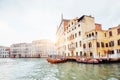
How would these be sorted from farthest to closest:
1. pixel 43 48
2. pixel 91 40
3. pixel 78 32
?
pixel 43 48
pixel 78 32
pixel 91 40

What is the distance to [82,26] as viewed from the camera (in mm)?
31938

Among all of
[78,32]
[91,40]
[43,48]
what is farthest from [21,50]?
[91,40]

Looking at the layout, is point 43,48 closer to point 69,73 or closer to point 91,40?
point 91,40

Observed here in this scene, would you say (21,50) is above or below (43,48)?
below

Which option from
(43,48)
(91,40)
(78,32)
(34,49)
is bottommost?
(34,49)

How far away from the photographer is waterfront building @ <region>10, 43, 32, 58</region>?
92.0 meters

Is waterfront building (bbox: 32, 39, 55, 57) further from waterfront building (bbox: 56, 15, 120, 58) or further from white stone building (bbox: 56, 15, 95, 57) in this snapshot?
waterfront building (bbox: 56, 15, 120, 58)

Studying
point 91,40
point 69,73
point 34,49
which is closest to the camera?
point 69,73

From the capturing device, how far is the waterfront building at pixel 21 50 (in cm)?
9199

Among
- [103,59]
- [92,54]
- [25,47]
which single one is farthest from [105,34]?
[25,47]

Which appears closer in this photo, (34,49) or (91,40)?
(91,40)

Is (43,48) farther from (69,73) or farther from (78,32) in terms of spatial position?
(69,73)

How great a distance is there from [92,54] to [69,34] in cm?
1158

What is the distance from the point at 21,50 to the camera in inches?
3708
